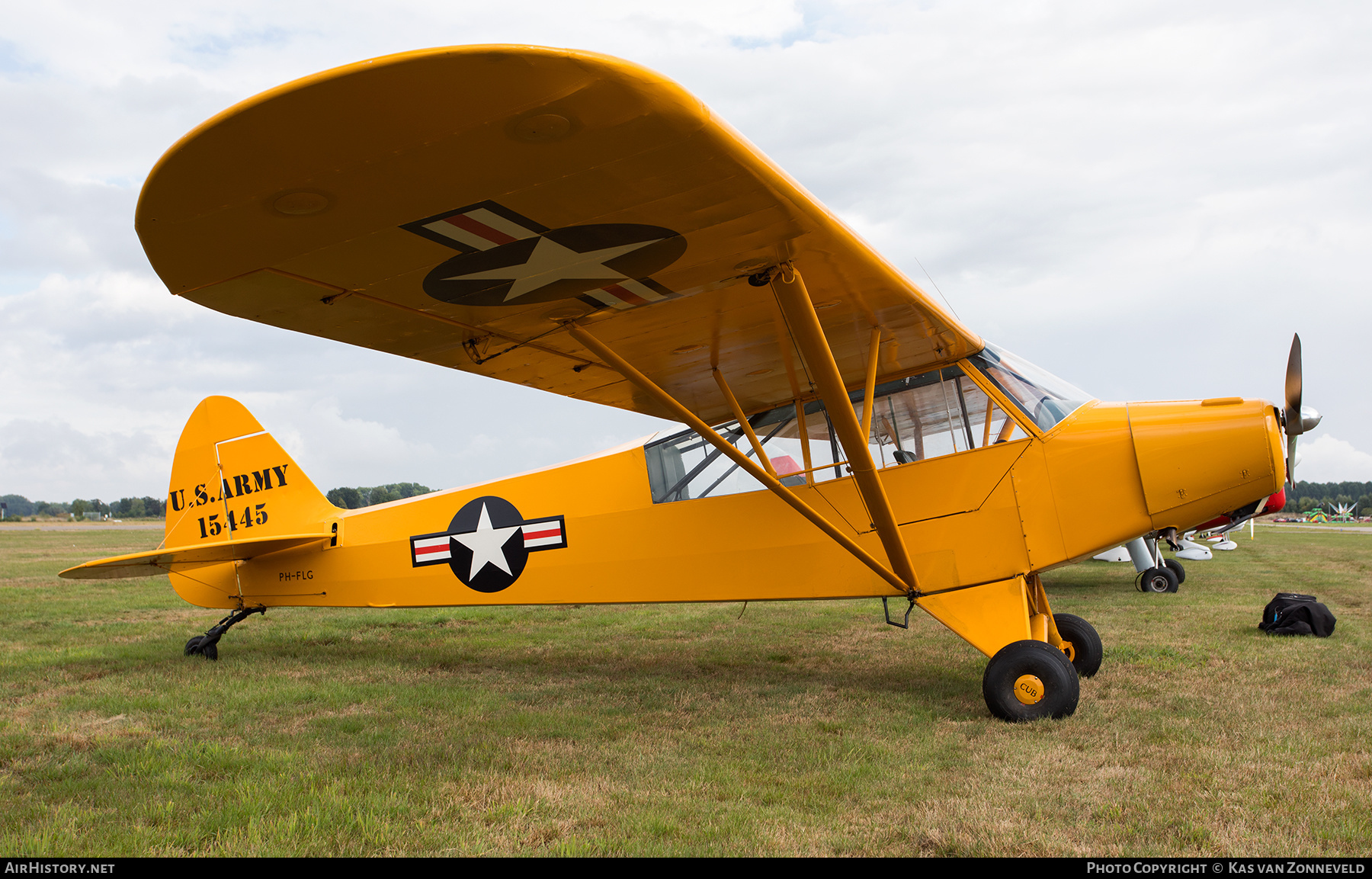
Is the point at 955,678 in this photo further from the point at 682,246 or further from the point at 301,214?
the point at 301,214

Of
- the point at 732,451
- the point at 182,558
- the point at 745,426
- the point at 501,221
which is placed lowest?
the point at 182,558

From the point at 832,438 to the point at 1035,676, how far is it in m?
2.01

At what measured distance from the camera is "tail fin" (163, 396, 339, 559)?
7441 millimetres

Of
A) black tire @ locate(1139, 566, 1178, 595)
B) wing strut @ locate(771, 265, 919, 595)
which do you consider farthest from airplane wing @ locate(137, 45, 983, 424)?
black tire @ locate(1139, 566, 1178, 595)

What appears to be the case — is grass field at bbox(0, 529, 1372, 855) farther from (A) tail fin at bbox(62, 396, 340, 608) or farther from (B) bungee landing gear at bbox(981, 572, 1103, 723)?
(A) tail fin at bbox(62, 396, 340, 608)

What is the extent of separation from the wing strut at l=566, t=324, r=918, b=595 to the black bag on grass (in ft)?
15.3

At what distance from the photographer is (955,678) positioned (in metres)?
5.75

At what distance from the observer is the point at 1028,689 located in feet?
14.9

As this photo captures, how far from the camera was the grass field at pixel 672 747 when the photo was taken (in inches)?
118

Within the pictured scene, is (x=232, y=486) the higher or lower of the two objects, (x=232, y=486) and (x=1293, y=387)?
the higher

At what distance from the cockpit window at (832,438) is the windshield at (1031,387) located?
0.15m

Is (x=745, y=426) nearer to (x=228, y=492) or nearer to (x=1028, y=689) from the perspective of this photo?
(x=1028, y=689)

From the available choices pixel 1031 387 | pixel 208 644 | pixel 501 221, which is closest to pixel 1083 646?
pixel 1031 387
